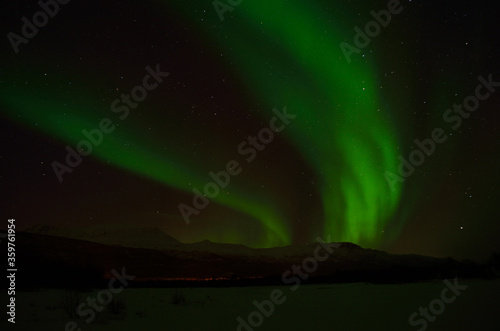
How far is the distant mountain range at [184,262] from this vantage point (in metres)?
20.8

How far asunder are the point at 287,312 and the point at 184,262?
26107 mm

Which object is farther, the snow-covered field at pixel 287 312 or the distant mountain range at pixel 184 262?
the distant mountain range at pixel 184 262

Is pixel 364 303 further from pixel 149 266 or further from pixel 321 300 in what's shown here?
pixel 149 266

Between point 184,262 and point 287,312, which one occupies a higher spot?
point 287,312

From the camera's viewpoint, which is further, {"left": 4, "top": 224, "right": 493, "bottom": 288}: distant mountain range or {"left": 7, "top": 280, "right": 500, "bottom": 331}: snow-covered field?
{"left": 4, "top": 224, "right": 493, "bottom": 288}: distant mountain range

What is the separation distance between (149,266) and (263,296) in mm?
20948

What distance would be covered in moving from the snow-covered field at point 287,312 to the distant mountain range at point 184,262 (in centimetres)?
565

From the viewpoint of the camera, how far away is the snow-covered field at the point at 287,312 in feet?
27.4

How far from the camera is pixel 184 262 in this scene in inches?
1364

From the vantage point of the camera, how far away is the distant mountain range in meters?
20.8

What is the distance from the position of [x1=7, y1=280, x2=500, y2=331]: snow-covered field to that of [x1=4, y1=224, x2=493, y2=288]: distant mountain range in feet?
18.5

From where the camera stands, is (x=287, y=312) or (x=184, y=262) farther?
(x=184, y=262)

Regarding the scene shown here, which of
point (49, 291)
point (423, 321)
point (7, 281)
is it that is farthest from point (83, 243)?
point (423, 321)

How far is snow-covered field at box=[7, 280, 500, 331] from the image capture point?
328 inches
